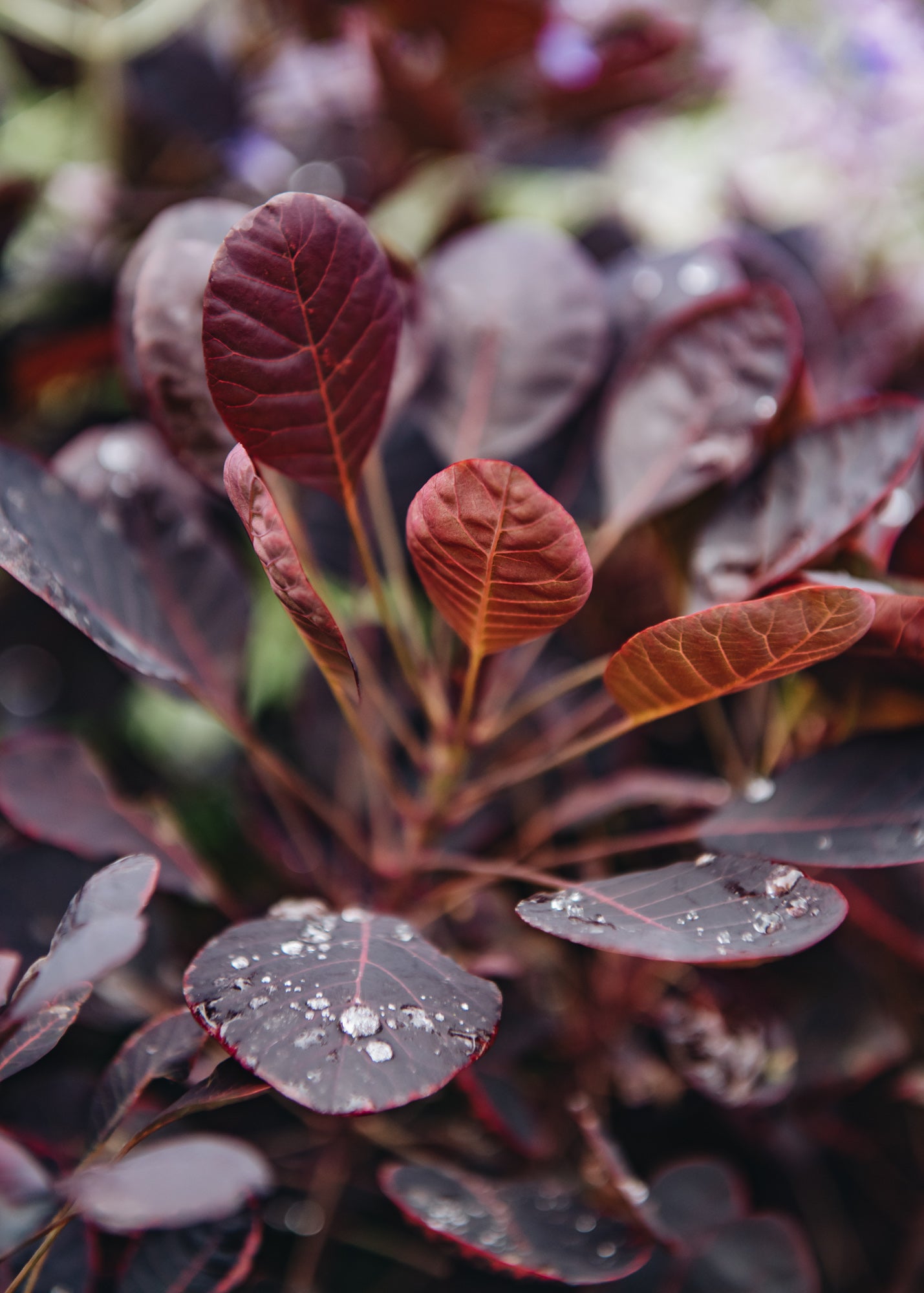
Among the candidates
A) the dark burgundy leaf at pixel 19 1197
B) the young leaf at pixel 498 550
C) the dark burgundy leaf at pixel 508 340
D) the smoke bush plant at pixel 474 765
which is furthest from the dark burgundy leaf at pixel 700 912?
the dark burgundy leaf at pixel 508 340

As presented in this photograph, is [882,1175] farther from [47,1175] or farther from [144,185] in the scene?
[144,185]

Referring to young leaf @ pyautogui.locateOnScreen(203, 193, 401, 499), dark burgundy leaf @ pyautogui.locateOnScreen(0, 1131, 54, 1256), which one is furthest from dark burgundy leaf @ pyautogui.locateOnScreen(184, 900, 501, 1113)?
young leaf @ pyautogui.locateOnScreen(203, 193, 401, 499)

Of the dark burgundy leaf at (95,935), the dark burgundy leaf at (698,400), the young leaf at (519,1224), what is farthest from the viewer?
the dark burgundy leaf at (698,400)

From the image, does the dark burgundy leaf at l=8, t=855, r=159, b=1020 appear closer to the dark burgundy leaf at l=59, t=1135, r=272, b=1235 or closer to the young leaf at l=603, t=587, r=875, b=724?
the dark burgundy leaf at l=59, t=1135, r=272, b=1235

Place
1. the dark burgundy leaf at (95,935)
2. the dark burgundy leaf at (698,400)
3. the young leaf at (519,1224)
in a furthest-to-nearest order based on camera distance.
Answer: the dark burgundy leaf at (698,400) → the young leaf at (519,1224) → the dark burgundy leaf at (95,935)

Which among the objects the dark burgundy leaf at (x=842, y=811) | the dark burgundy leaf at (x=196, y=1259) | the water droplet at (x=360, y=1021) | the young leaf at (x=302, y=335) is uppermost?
the young leaf at (x=302, y=335)

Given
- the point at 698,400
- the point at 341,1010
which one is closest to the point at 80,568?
the point at 341,1010

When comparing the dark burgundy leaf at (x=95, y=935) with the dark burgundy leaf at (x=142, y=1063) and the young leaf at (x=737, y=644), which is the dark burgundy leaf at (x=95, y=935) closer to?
the dark burgundy leaf at (x=142, y=1063)

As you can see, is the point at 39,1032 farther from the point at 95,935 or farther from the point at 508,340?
the point at 508,340
